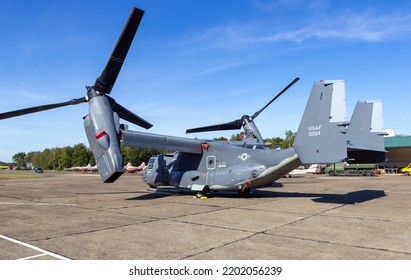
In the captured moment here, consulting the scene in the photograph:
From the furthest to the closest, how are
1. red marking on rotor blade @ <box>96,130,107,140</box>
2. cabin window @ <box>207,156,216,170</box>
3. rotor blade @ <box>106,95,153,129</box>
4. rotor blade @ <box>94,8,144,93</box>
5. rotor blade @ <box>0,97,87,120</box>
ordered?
rotor blade @ <box>106,95,153,129</box> < cabin window @ <box>207,156,216,170</box> < rotor blade @ <box>0,97,87,120</box> < red marking on rotor blade @ <box>96,130,107,140</box> < rotor blade @ <box>94,8,144,93</box>

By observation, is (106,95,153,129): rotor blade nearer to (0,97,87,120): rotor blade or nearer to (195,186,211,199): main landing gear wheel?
(0,97,87,120): rotor blade

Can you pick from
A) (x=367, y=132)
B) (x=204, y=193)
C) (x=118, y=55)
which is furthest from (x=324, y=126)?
(x=118, y=55)

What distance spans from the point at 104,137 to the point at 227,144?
7606 mm

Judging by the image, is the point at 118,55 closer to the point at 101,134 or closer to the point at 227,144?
the point at 101,134

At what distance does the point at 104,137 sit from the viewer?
16.3m

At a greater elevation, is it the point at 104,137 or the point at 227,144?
the point at 104,137

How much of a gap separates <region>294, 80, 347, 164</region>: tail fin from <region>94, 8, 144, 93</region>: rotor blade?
366 inches

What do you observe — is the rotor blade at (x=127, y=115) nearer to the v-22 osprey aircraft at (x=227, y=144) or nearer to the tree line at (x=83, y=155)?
the v-22 osprey aircraft at (x=227, y=144)

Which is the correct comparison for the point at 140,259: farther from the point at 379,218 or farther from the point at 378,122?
the point at 378,122

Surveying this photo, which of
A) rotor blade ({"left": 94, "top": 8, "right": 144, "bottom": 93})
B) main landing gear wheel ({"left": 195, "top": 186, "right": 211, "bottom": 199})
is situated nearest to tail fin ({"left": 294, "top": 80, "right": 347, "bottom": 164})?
main landing gear wheel ({"left": 195, "top": 186, "right": 211, "bottom": 199})

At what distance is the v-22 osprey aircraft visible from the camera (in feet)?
46.0
